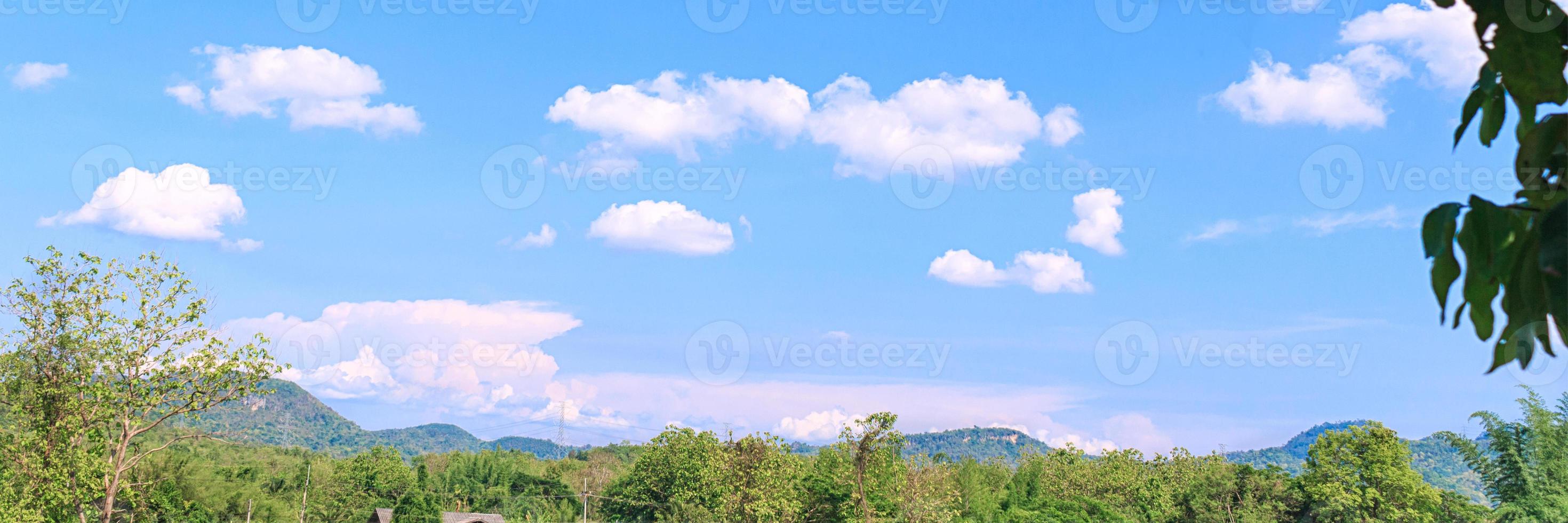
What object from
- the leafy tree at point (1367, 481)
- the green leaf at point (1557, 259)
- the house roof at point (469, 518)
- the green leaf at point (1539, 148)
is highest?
the green leaf at point (1539, 148)

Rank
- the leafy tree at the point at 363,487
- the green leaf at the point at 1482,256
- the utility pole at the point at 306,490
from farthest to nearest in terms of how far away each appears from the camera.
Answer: the leafy tree at the point at 363,487 → the utility pole at the point at 306,490 → the green leaf at the point at 1482,256

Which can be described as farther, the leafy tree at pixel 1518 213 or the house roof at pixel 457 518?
the house roof at pixel 457 518

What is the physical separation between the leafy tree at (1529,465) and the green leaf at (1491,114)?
A: 151ft

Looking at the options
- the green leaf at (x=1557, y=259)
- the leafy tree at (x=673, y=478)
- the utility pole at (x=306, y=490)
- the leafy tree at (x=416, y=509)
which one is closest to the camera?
the green leaf at (x=1557, y=259)

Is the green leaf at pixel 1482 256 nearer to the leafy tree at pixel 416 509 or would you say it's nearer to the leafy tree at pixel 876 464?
the leafy tree at pixel 876 464

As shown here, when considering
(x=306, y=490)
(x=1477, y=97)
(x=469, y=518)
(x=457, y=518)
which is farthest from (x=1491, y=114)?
(x=306, y=490)

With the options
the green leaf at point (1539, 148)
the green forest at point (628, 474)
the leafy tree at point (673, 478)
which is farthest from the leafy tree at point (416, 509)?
the green leaf at point (1539, 148)

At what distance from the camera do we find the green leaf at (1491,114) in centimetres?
198

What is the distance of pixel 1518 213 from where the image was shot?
1749 mm

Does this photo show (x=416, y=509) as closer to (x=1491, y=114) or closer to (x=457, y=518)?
(x=457, y=518)

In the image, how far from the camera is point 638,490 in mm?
65625

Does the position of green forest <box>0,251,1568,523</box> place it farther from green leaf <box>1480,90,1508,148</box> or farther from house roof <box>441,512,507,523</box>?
green leaf <box>1480,90,1508,148</box>

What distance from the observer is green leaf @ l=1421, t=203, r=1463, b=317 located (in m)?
1.75

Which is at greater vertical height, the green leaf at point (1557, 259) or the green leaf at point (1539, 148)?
the green leaf at point (1539, 148)
